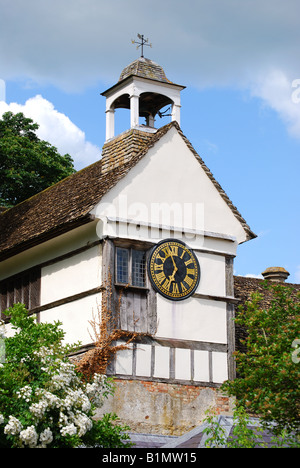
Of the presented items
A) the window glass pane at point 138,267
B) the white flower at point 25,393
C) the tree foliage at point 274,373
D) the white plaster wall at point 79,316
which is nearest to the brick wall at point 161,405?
the white plaster wall at point 79,316

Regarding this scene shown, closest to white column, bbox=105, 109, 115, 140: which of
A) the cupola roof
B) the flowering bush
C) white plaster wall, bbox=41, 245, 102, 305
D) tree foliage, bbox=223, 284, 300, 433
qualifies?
the cupola roof

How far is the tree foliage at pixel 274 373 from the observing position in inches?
604

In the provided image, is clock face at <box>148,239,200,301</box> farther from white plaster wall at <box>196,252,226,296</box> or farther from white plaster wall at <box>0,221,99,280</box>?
white plaster wall at <box>0,221,99,280</box>

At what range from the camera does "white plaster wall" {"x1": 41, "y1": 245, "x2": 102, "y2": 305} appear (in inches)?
843

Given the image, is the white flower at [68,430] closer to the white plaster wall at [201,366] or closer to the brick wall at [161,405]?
the brick wall at [161,405]

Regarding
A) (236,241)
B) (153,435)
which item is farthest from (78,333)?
(236,241)

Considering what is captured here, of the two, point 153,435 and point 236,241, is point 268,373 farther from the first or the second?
point 236,241

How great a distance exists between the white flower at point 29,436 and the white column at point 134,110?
39.2 ft

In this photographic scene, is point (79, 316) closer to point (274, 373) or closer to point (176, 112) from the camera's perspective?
point (274, 373)

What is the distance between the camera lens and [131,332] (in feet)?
68.6

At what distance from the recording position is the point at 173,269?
22078 mm

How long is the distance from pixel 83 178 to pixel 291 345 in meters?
11.4
